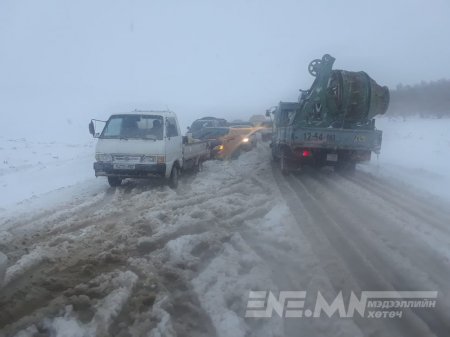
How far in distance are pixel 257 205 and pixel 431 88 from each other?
62.9 metres

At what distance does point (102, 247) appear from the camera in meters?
5.92

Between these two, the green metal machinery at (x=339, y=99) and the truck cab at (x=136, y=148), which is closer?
the truck cab at (x=136, y=148)

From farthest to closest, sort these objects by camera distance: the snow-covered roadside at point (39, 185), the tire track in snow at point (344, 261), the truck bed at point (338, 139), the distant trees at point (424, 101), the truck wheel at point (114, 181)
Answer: the distant trees at point (424, 101) → the truck bed at point (338, 139) → the truck wheel at point (114, 181) → the snow-covered roadside at point (39, 185) → the tire track in snow at point (344, 261)

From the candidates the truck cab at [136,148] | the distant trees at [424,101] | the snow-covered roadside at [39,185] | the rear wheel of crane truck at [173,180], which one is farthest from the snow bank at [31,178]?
the distant trees at [424,101]

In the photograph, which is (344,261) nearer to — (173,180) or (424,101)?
(173,180)

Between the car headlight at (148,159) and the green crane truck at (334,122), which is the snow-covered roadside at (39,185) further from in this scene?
the green crane truck at (334,122)

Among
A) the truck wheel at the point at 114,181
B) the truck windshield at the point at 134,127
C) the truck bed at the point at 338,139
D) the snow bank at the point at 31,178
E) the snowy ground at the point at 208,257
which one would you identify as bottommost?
the snow bank at the point at 31,178

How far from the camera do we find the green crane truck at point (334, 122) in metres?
13.0

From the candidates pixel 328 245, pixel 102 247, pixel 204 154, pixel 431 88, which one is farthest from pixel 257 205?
pixel 431 88

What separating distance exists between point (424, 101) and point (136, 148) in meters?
57.5

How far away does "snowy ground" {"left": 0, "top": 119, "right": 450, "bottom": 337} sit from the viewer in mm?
3812

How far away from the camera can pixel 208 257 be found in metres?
5.46

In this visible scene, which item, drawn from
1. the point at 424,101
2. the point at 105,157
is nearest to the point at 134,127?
the point at 105,157

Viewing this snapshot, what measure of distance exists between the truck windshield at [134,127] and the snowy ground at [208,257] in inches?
63.0
